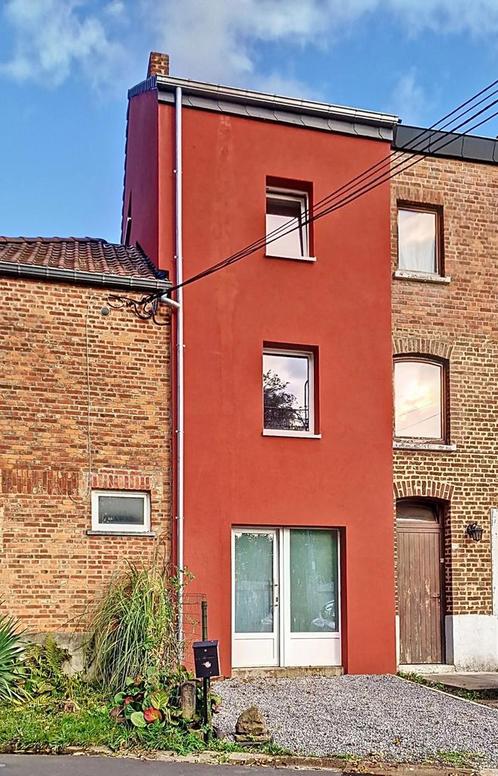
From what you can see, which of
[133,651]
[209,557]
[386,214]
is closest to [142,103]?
[386,214]

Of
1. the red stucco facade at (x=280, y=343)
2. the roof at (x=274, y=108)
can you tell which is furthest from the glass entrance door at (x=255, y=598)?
the roof at (x=274, y=108)

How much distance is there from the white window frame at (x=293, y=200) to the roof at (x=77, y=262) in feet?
6.48

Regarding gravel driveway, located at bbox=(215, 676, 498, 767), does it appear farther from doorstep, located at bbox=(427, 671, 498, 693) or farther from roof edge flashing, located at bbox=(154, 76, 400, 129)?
roof edge flashing, located at bbox=(154, 76, 400, 129)

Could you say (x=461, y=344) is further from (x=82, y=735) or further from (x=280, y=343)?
(x=82, y=735)

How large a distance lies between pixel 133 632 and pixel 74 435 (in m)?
3.00

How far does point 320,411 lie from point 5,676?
604cm

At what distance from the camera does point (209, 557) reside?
43.8ft

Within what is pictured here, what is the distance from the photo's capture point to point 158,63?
15852mm

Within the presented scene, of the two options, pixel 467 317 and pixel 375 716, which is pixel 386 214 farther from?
pixel 375 716

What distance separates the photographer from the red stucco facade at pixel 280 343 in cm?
1364

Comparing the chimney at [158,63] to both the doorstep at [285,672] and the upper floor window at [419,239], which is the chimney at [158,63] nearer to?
the upper floor window at [419,239]

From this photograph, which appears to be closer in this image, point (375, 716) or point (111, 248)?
point (375, 716)

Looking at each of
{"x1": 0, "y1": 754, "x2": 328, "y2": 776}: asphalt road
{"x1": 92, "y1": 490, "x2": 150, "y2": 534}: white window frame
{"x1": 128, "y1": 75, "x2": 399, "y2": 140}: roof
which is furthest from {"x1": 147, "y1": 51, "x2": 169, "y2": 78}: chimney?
{"x1": 0, "y1": 754, "x2": 328, "y2": 776}: asphalt road

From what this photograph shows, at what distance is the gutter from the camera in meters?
12.7
